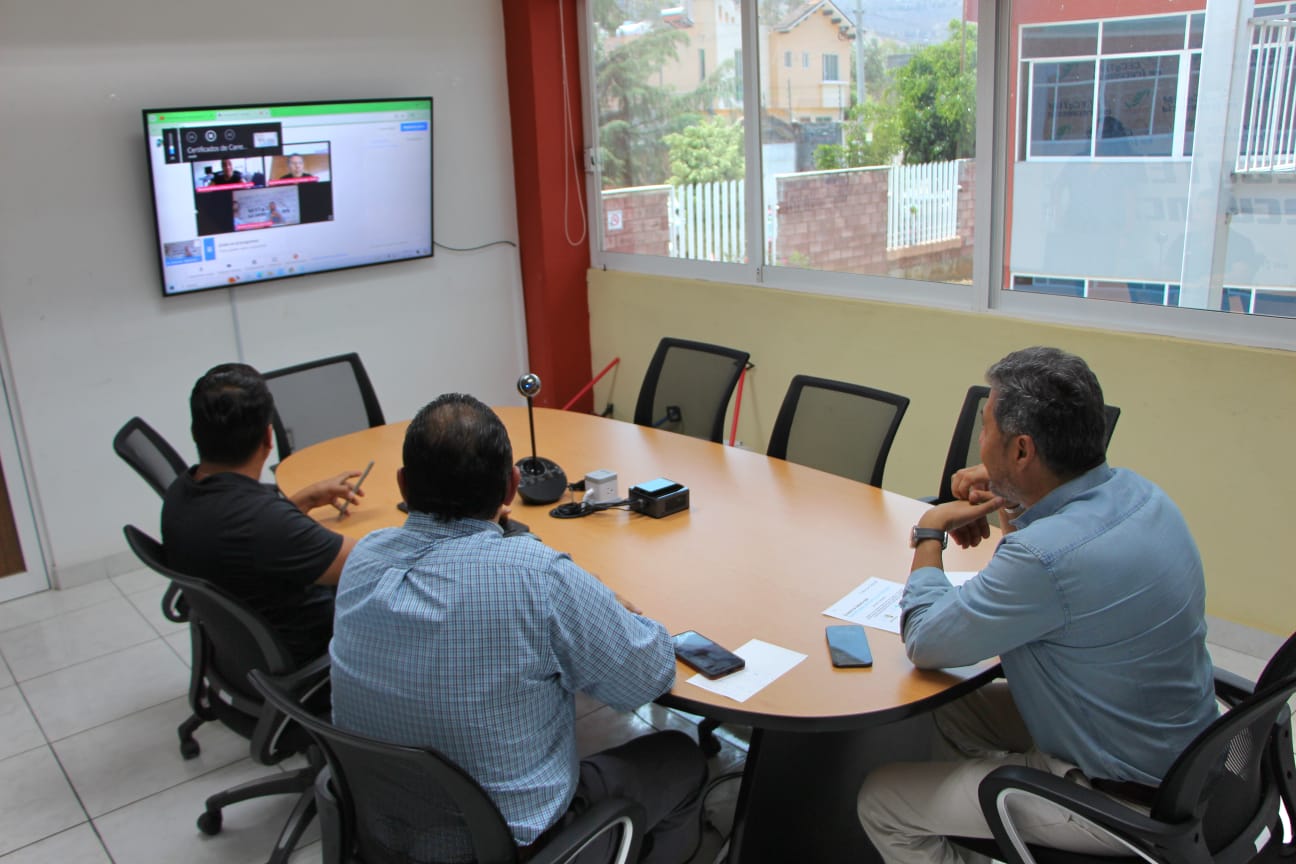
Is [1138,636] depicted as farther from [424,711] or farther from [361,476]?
[361,476]

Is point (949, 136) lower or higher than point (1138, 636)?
higher

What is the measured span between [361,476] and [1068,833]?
225 cm

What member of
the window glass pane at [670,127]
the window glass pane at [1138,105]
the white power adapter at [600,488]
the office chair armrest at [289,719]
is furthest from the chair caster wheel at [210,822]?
the window glass pane at [1138,105]

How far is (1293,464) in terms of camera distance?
10.8 feet

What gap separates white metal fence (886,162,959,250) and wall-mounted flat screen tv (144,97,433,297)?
234 centimetres

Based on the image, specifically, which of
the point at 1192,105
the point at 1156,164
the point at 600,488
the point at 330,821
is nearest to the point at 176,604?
the point at 600,488

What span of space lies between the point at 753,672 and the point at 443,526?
702 millimetres

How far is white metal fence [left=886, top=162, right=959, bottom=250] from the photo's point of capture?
422 cm

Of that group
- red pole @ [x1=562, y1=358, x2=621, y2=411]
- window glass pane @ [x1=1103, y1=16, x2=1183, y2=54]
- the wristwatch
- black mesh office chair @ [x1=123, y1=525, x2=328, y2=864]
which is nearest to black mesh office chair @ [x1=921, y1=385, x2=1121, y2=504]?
the wristwatch

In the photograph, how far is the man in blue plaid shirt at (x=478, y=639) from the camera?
1.71m

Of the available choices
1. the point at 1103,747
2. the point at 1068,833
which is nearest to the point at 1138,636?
the point at 1103,747

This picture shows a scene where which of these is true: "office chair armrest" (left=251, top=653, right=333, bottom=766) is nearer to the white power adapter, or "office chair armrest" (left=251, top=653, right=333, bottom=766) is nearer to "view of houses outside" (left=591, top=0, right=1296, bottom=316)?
the white power adapter

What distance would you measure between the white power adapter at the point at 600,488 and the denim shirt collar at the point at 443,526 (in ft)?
3.79

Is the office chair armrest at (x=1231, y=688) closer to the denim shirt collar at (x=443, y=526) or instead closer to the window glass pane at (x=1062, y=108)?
the denim shirt collar at (x=443, y=526)
